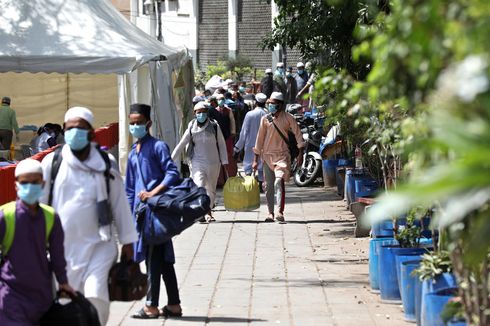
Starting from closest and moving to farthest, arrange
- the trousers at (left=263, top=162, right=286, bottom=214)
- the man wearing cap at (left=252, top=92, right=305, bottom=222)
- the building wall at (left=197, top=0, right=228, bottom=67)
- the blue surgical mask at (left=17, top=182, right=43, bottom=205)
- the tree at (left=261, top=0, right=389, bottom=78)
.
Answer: the blue surgical mask at (left=17, top=182, right=43, bottom=205), the tree at (left=261, top=0, right=389, bottom=78), the man wearing cap at (left=252, top=92, right=305, bottom=222), the trousers at (left=263, top=162, right=286, bottom=214), the building wall at (left=197, top=0, right=228, bottom=67)

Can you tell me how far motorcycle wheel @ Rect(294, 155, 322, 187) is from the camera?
22.2 meters

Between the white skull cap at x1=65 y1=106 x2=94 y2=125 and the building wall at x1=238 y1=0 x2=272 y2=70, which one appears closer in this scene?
the white skull cap at x1=65 y1=106 x2=94 y2=125

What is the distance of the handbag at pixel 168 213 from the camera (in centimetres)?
921

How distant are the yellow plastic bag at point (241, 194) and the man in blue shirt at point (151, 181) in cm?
678

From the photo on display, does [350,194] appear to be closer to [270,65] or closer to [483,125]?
[483,125]

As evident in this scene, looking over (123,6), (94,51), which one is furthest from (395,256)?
(123,6)

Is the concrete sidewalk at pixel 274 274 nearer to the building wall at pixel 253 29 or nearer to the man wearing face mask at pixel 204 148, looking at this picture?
the man wearing face mask at pixel 204 148

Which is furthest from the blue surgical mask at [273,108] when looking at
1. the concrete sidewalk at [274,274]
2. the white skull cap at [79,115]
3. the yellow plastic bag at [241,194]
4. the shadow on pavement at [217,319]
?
the white skull cap at [79,115]

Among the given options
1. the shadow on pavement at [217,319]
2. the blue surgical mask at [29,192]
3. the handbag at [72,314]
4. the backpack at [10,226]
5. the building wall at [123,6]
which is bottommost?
the shadow on pavement at [217,319]

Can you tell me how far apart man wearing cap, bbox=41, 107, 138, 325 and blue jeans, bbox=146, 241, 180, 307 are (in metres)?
1.90

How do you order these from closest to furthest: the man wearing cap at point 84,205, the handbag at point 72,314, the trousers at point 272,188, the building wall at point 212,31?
1. the handbag at point 72,314
2. the man wearing cap at point 84,205
3. the trousers at point 272,188
4. the building wall at point 212,31

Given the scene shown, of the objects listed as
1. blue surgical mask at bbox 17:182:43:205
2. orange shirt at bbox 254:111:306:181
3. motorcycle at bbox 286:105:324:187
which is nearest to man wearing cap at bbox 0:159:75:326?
blue surgical mask at bbox 17:182:43:205

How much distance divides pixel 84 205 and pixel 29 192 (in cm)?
95

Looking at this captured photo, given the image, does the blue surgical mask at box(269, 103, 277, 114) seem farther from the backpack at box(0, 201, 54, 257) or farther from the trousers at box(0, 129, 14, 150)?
the backpack at box(0, 201, 54, 257)
